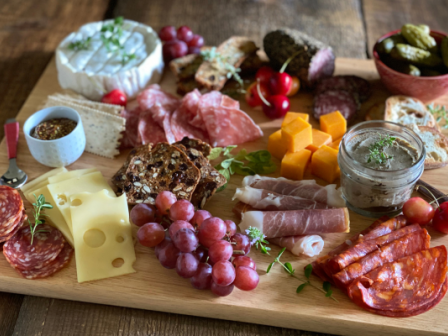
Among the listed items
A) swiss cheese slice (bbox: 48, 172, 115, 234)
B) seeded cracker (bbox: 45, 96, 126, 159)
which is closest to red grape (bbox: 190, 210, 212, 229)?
swiss cheese slice (bbox: 48, 172, 115, 234)

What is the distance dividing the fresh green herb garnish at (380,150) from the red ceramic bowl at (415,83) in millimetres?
608

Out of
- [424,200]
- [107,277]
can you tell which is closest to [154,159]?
[107,277]

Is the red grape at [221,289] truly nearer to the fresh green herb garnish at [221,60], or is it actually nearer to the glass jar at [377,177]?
the glass jar at [377,177]

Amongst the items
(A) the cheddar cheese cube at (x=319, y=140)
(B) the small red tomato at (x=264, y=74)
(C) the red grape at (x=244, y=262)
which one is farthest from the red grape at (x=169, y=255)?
(B) the small red tomato at (x=264, y=74)

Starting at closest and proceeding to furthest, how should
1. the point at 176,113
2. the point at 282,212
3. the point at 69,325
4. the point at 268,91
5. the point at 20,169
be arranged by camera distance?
the point at 69,325
the point at 282,212
the point at 20,169
the point at 176,113
the point at 268,91

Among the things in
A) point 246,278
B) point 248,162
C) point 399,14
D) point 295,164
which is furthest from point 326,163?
point 399,14

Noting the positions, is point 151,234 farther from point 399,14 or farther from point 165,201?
point 399,14

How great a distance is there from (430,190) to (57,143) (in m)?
1.69

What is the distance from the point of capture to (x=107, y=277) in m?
1.70

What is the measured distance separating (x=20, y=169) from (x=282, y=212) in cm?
126

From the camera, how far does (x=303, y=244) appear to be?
5.76 ft

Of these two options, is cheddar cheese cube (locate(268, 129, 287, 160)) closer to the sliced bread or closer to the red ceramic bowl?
the sliced bread

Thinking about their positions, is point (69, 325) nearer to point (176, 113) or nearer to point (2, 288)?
point (2, 288)

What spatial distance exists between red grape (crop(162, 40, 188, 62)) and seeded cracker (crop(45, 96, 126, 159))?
0.72m
